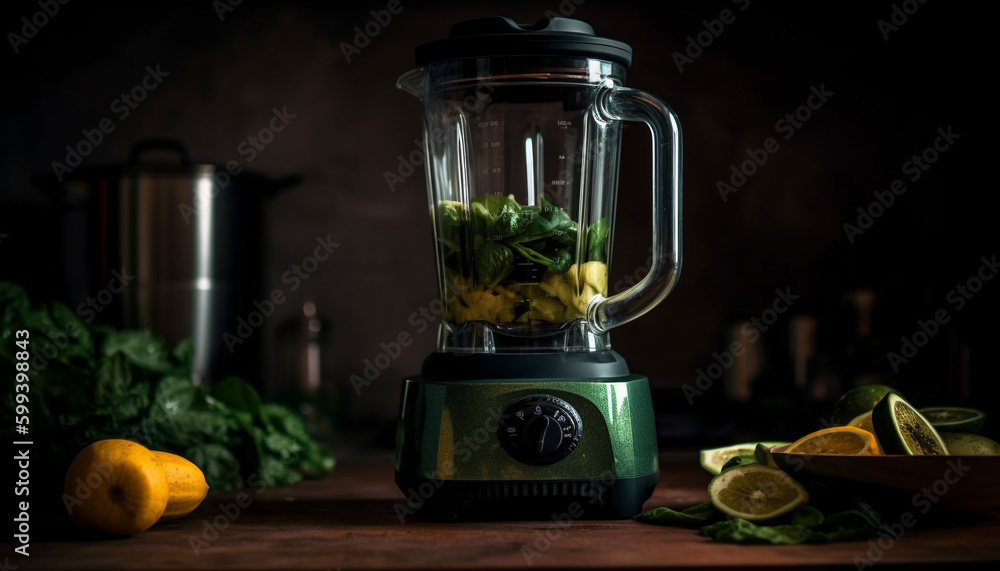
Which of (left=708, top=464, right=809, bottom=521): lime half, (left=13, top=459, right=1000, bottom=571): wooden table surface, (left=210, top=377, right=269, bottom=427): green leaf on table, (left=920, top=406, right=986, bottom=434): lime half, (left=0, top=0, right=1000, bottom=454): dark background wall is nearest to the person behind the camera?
(left=13, top=459, right=1000, bottom=571): wooden table surface

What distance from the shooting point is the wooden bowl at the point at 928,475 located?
78cm

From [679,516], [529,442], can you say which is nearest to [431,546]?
[529,442]

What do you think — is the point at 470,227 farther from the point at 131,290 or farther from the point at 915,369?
the point at 915,369

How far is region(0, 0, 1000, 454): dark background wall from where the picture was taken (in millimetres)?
1463

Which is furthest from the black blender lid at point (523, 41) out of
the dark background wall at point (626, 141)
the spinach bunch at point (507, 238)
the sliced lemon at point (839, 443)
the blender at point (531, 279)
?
the dark background wall at point (626, 141)

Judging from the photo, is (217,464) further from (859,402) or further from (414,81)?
(859,402)

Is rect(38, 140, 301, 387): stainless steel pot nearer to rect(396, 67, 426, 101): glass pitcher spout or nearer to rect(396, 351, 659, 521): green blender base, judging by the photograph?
rect(396, 67, 426, 101): glass pitcher spout

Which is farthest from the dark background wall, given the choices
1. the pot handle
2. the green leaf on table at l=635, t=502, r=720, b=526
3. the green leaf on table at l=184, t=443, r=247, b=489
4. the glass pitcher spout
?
the green leaf on table at l=635, t=502, r=720, b=526

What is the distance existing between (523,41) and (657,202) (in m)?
0.20

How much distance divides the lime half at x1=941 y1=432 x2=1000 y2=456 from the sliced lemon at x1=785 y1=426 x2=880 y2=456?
89mm

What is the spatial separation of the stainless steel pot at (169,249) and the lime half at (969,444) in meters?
0.97

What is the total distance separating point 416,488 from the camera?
2.81 feet

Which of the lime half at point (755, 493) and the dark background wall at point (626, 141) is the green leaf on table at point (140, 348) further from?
the lime half at point (755, 493)

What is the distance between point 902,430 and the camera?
829mm
